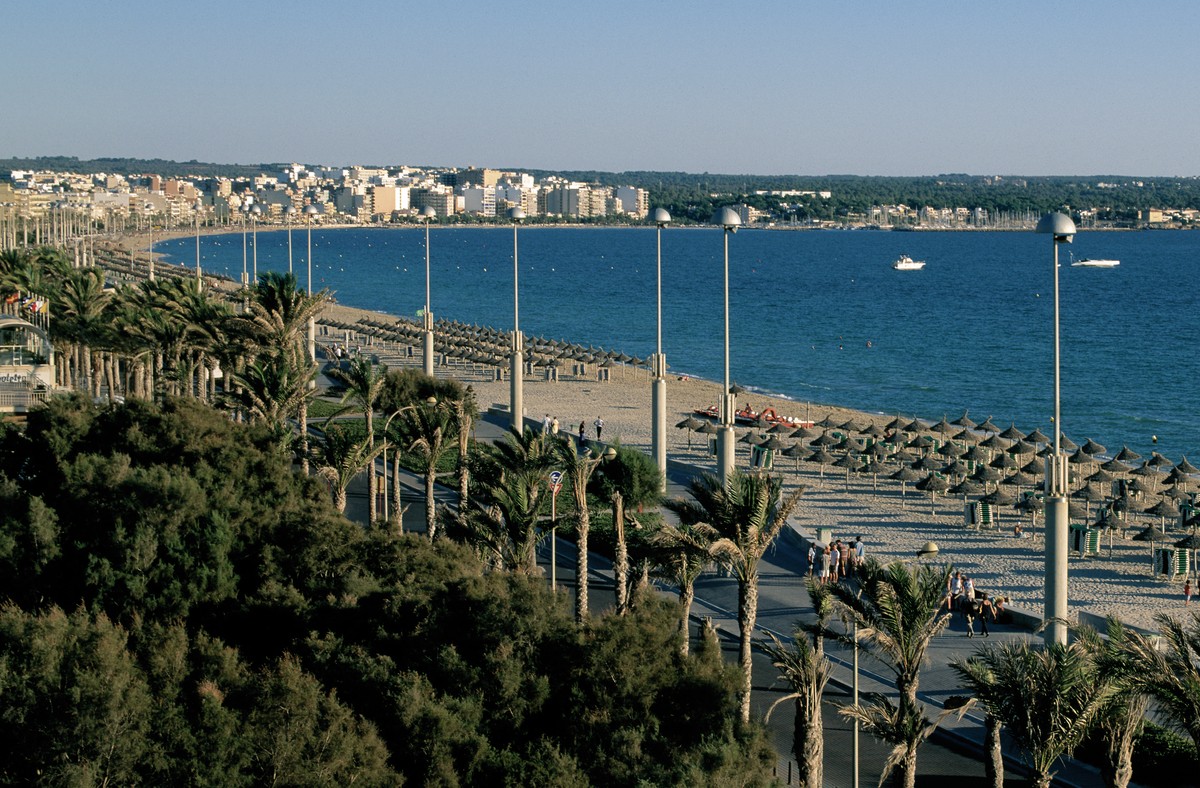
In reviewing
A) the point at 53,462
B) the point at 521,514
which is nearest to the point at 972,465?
the point at 521,514

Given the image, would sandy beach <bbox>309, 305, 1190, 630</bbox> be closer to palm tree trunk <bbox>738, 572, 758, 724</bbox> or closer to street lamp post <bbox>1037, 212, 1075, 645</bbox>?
street lamp post <bbox>1037, 212, 1075, 645</bbox>

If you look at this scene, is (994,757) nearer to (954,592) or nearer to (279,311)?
(954,592)

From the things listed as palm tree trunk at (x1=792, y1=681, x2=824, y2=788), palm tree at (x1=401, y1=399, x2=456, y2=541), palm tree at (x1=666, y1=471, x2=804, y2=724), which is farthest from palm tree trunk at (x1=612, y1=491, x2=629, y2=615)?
palm tree at (x1=401, y1=399, x2=456, y2=541)

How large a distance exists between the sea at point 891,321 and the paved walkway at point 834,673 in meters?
7.03

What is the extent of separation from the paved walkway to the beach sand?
83.6 inches

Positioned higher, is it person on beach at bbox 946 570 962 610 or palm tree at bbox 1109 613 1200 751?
palm tree at bbox 1109 613 1200 751

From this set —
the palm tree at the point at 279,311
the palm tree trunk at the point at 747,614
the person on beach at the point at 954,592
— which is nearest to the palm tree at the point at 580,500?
the palm tree trunk at the point at 747,614

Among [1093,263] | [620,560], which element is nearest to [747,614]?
[620,560]

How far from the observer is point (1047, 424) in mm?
50406

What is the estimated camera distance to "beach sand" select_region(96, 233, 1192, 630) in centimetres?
2578

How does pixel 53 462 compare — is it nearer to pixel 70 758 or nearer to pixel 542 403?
pixel 70 758

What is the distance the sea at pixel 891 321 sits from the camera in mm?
57969

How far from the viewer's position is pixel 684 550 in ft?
52.7

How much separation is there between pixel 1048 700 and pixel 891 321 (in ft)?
271
